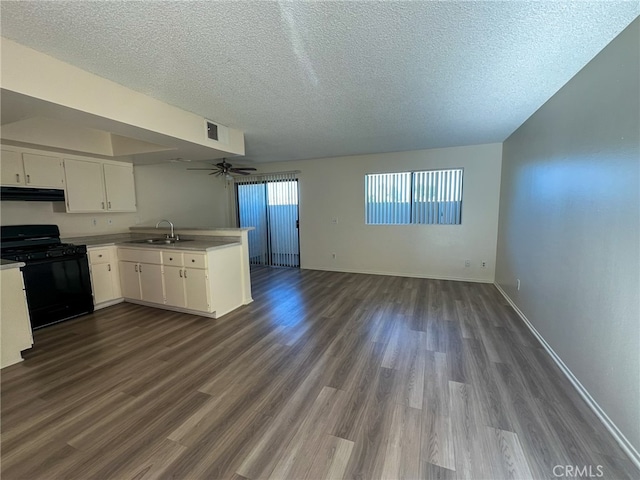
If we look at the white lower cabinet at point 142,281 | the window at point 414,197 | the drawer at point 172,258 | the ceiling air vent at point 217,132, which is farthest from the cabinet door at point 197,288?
the window at point 414,197

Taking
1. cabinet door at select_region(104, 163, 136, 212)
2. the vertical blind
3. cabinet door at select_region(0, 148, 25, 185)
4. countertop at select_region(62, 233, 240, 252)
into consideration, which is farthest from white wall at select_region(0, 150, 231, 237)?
the vertical blind

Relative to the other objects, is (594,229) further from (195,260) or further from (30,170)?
(30,170)

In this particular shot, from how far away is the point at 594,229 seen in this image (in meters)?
1.89

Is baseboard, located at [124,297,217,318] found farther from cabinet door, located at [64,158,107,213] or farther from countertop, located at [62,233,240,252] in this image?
cabinet door, located at [64,158,107,213]

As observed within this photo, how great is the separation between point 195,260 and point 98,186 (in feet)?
6.95

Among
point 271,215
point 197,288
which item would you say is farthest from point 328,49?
point 271,215

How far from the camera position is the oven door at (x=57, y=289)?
3076 millimetres

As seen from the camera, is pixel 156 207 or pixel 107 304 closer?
pixel 107 304

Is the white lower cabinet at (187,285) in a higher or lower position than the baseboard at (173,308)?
higher

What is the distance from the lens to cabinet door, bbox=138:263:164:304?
369 centimetres

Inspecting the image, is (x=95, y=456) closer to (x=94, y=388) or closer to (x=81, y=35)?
(x=94, y=388)

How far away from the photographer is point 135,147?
3730 mm

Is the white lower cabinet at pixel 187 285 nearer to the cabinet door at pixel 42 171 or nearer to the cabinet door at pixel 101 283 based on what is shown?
the cabinet door at pixel 101 283

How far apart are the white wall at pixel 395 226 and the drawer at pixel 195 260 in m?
3.10
